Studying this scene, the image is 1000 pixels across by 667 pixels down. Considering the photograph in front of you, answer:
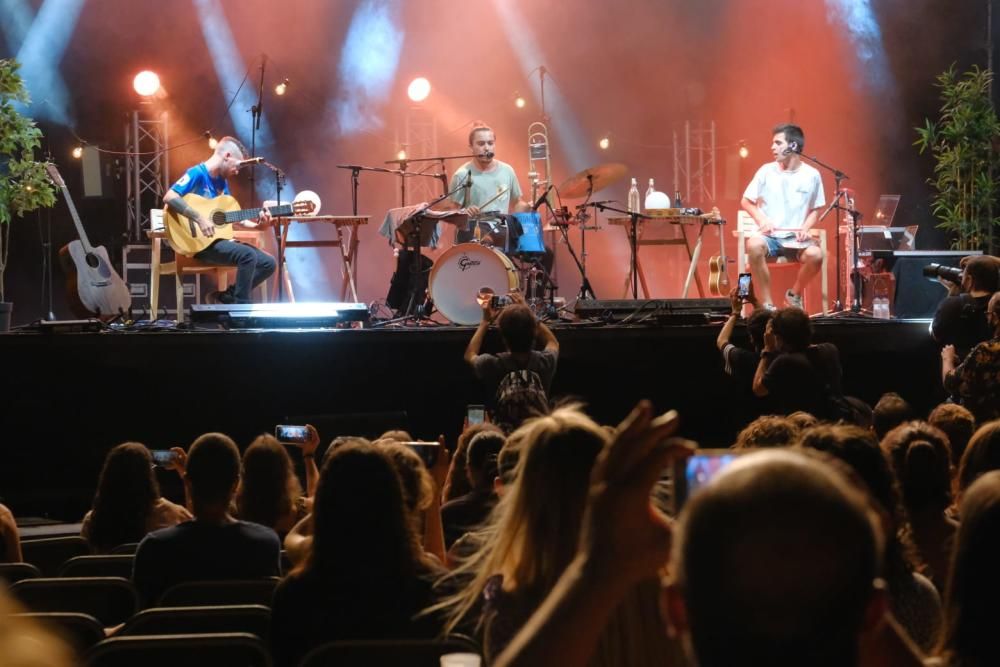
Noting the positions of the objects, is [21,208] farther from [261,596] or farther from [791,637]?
[791,637]

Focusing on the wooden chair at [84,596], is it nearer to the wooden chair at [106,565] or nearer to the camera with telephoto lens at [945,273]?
the wooden chair at [106,565]

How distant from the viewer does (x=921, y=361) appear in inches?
310

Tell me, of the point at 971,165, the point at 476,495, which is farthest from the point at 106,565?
the point at 971,165

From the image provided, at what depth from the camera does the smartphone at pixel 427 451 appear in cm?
348

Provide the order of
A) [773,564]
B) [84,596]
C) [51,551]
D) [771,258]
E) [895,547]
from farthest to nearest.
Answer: [771,258]
[51,551]
[84,596]
[895,547]
[773,564]

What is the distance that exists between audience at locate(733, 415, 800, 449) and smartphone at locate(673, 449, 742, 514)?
1724mm

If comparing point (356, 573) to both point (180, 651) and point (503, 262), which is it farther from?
point (503, 262)

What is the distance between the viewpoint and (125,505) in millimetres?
4223

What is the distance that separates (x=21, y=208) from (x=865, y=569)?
10.6m

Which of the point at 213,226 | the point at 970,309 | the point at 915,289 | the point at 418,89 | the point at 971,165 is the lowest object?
the point at 970,309

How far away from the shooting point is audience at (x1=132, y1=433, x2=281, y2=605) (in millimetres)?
3412

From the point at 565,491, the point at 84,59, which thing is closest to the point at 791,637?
the point at 565,491

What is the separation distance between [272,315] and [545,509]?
6.42 m

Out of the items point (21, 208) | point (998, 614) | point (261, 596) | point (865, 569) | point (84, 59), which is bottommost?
point (261, 596)
